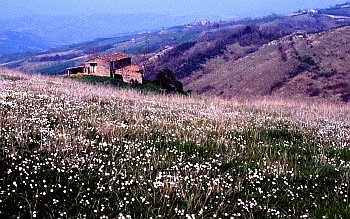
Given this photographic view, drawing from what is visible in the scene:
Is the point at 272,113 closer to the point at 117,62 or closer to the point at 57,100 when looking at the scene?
the point at 57,100

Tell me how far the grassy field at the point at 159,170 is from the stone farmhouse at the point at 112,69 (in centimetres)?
6641

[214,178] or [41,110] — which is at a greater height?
[41,110]

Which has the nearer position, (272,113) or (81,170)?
(81,170)

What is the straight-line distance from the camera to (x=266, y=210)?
739 cm

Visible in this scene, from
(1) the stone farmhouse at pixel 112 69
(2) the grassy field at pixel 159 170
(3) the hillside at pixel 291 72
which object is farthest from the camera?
(3) the hillside at pixel 291 72

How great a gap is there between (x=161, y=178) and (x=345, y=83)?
130323mm

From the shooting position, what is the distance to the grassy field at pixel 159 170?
23.2 feet

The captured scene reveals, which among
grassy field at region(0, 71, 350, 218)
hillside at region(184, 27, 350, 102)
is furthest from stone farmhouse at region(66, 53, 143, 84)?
grassy field at region(0, 71, 350, 218)

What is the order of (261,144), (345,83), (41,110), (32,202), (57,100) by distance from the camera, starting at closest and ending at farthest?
1. (32,202)
2. (261,144)
3. (41,110)
4. (57,100)
5. (345,83)

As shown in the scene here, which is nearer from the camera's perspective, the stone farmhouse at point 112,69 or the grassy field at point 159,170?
the grassy field at point 159,170

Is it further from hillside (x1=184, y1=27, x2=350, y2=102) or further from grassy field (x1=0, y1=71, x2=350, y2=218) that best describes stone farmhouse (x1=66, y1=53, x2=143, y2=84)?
grassy field (x1=0, y1=71, x2=350, y2=218)

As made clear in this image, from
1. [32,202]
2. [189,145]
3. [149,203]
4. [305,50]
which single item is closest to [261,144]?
[189,145]

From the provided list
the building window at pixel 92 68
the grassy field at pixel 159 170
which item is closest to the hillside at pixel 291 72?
the building window at pixel 92 68

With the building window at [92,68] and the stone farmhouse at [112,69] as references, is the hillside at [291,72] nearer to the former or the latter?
the stone farmhouse at [112,69]
